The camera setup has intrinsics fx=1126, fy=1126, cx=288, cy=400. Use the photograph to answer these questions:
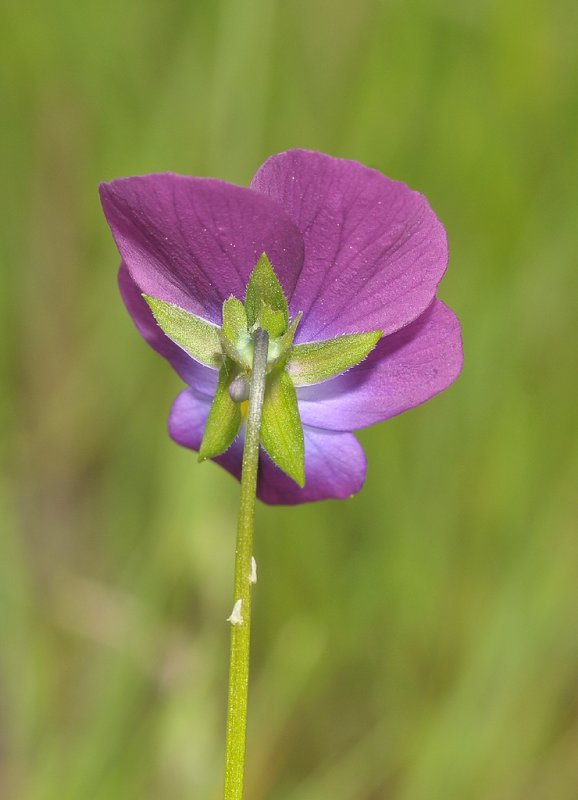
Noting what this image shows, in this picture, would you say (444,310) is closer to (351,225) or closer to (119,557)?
(351,225)

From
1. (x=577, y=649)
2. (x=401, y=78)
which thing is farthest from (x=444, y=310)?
(x=401, y=78)

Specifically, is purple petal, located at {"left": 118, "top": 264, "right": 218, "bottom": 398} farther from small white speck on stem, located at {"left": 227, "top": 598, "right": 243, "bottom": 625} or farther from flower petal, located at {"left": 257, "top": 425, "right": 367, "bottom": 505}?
small white speck on stem, located at {"left": 227, "top": 598, "right": 243, "bottom": 625}

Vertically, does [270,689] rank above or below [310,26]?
below

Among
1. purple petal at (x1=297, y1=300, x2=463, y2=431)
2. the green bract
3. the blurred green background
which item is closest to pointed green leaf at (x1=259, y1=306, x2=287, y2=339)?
the green bract

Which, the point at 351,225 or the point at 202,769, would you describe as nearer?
the point at 351,225

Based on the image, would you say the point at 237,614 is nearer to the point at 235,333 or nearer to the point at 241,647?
the point at 241,647
